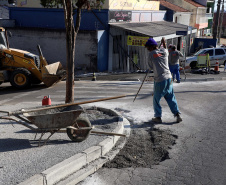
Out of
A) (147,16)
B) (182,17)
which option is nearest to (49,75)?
(147,16)

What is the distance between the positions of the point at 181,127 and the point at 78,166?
3.21 meters

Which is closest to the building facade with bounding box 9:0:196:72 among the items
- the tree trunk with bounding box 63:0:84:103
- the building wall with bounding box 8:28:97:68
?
the building wall with bounding box 8:28:97:68

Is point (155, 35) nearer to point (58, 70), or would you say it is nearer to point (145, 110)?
point (58, 70)

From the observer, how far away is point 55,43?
21.8 m

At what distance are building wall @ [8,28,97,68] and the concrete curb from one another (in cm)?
1520

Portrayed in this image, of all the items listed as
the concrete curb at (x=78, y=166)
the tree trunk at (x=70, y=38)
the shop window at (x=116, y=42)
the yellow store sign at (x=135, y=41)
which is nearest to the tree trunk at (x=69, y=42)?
the tree trunk at (x=70, y=38)

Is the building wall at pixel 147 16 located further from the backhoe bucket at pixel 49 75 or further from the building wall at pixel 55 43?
the backhoe bucket at pixel 49 75

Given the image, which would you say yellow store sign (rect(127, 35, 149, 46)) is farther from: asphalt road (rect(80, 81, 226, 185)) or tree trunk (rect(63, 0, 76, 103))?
tree trunk (rect(63, 0, 76, 103))

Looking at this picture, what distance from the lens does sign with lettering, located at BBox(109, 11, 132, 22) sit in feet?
73.5

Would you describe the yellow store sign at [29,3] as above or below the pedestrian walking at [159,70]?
above

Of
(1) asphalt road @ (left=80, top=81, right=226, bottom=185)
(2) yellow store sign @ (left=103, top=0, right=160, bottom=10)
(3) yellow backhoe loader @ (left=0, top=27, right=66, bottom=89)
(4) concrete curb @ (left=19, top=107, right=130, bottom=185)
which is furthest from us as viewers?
(2) yellow store sign @ (left=103, top=0, right=160, bottom=10)

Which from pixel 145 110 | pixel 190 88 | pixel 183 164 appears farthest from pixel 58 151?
pixel 190 88

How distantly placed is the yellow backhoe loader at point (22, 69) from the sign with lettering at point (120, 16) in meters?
8.73

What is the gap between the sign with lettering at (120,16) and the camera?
73.5ft
